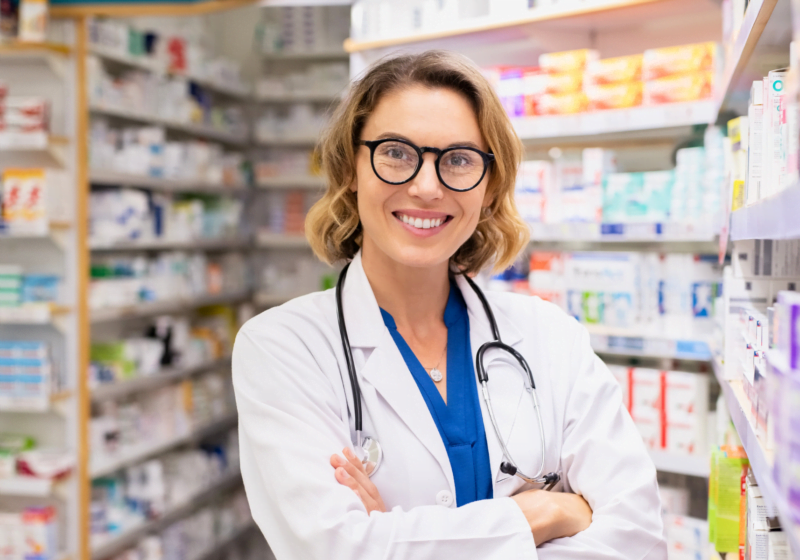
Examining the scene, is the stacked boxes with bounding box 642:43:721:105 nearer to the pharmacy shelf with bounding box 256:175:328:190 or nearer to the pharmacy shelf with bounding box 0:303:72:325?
the pharmacy shelf with bounding box 0:303:72:325

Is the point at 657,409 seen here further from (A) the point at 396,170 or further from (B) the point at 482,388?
(A) the point at 396,170

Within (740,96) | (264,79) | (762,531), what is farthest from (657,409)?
(264,79)

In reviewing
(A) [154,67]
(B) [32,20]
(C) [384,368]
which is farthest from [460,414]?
(A) [154,67]

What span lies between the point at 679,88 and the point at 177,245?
3351 mm

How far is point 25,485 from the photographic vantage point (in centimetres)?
362

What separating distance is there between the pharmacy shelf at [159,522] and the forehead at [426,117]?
3.23m

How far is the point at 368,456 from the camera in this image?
1.51 meters

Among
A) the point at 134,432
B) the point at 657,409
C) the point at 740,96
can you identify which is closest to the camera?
the point at 740,96

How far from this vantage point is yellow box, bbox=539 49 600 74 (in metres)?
3.05

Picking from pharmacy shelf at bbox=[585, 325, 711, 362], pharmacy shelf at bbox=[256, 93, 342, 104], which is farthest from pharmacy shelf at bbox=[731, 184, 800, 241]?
pharmacy shelf at bbox=[256, 93, 342, 104]

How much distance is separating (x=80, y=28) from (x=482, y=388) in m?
3.13

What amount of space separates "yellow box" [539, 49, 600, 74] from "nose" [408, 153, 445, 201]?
1733 millimetres

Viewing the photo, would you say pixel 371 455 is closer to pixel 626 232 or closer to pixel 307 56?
pixel 626 232

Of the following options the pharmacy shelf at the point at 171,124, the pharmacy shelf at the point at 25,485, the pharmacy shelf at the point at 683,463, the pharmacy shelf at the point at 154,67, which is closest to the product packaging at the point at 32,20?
the pharmacy shelf at the point at 154,67
